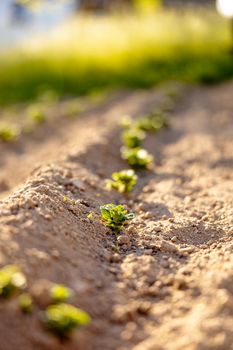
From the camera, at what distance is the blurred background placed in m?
Result: 10.6

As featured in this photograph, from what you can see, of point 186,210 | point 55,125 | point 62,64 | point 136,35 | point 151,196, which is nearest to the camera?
point 186,210

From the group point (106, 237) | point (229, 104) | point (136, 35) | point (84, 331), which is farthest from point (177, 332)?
point (136, 35)

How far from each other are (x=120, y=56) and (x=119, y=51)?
44cm

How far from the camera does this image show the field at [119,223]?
244 cm

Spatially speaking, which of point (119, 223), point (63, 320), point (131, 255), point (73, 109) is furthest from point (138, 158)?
point (73, 109)

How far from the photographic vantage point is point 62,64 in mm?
12141

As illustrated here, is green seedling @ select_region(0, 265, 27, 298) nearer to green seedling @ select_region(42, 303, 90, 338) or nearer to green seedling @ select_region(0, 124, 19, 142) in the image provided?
green seedling @ select_region(42, 303, 90, 338)

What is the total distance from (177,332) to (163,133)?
4.52 meters

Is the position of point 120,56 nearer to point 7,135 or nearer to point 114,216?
point 7,135

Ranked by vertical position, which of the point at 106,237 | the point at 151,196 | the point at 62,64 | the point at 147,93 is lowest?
the point at 106,237

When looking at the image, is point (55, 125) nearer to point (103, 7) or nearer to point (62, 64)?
point (62, 64)

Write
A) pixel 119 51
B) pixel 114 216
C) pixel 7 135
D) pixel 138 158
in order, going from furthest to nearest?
pixel 119 51 < pixel 7 135 < pixel 138 158 < pixel 114 216

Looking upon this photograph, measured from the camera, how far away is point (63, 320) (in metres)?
2.31

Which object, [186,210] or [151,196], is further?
[151,196]
